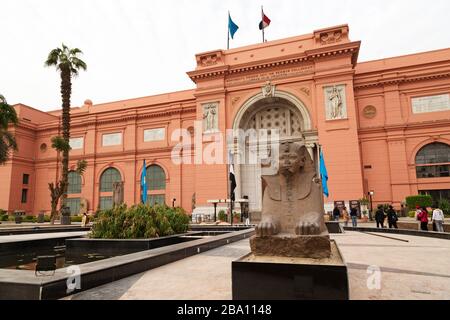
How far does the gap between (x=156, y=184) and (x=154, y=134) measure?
16.7 feet

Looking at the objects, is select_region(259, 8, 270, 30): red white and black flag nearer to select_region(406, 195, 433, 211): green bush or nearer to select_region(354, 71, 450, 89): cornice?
select_region(354, 71, 450, 89): cornice

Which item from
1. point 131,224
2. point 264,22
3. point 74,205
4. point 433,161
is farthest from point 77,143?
point 433,161

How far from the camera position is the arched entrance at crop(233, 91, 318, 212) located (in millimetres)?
24094

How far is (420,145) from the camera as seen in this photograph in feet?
71.8

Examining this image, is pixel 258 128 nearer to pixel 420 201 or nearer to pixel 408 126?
pixel 408 126

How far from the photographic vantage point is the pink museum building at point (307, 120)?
70.9 feet

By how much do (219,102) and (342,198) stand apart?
40.1ft

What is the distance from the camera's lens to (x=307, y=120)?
908 inches

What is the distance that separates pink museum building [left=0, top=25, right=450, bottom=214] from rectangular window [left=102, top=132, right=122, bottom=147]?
1.35ft

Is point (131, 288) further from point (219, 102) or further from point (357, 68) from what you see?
point (357, 68)

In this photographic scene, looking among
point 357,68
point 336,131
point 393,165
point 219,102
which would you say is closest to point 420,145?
point 393,165

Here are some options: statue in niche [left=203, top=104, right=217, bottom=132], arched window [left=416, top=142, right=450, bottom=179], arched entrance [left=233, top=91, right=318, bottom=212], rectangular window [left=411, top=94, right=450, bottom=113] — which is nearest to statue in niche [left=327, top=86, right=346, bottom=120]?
arched entrance [left=233, top=91, right=318, bottom=212]

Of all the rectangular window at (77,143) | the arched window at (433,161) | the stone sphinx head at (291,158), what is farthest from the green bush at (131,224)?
the rectangular window at (77,143)
